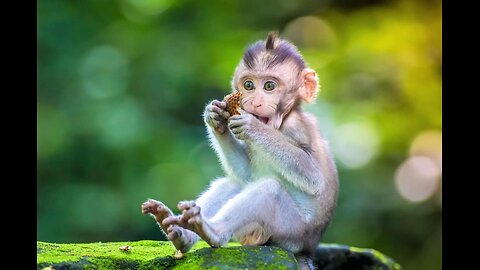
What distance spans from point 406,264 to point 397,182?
1347 millimetres

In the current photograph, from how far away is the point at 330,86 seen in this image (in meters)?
12.5

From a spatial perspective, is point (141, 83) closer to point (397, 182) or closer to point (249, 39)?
point (249, 39)

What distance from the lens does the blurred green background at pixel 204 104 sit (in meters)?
12.0

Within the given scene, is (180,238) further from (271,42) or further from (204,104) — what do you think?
(204,104)

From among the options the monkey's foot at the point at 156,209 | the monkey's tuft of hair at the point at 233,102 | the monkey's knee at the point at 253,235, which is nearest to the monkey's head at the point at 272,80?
the monkey's tuft of hair at the point at 233,102

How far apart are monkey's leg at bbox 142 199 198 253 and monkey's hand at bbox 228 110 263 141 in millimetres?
1010

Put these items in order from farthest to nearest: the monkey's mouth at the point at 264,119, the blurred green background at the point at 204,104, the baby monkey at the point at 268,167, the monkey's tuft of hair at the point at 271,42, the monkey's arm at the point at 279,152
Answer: the blurred green background at the point at 204,104 → the monkey's tuft of hair at the point at 271,42 → the monkey's mouth at the point at 264,119 → the monkey's arm at the point at 279,152 → the baby monkey at the point at 268,167

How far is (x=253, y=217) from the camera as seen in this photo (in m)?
6.28

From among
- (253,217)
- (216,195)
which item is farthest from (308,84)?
(253,217)

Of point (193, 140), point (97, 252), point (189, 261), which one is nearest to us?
point (189, 261)

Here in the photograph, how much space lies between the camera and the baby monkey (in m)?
6.26

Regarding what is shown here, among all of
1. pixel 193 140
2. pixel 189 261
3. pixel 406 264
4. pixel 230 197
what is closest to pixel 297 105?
pixel 230 197

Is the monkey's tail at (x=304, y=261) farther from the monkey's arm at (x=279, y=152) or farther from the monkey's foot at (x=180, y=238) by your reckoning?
the monkey's foot at (x=180, y=238)

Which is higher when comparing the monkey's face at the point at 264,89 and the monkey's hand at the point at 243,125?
the monkey's face at the point at 264,89
